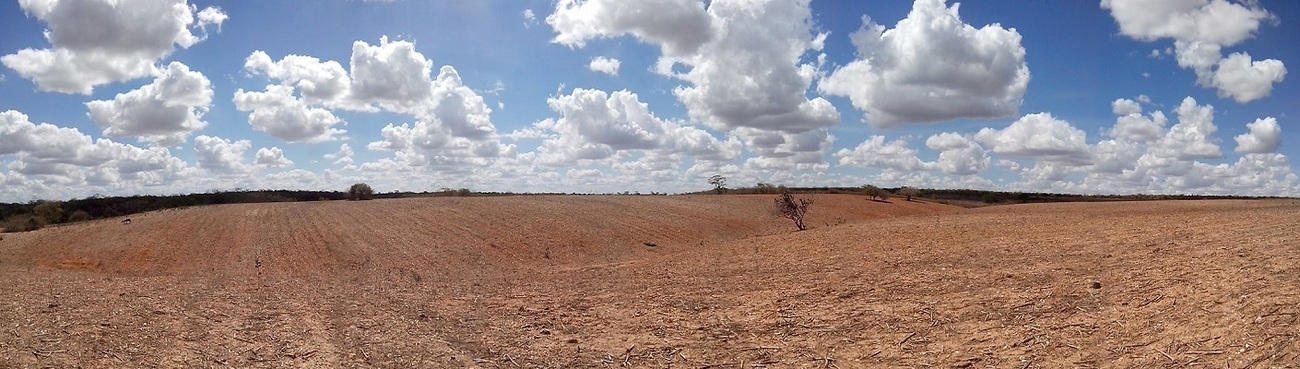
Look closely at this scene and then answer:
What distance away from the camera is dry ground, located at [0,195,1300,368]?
8906mm

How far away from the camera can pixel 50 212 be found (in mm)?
52000

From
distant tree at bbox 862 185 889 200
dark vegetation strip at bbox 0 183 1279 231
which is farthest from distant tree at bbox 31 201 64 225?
distant tree at bbox 862 185 889 200

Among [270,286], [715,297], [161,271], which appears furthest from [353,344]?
[161,271]

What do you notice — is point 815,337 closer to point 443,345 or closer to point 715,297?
point 715,297

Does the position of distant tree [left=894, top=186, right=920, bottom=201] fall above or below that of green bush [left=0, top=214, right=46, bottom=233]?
above

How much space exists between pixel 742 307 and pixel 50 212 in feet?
192

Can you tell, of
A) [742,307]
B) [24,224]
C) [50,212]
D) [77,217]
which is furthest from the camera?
[77,217]

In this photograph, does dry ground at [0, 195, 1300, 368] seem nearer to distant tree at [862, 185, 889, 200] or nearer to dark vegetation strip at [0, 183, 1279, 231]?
dark vegetation strip at [0, 183, 1279, 231]

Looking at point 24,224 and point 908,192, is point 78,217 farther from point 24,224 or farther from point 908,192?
point 908,192

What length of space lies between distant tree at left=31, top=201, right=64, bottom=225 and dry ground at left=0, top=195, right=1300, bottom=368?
33536mm

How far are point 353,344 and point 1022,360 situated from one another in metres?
9.23

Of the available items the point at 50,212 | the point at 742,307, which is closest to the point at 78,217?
the point at 50,212

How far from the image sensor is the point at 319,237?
108ft

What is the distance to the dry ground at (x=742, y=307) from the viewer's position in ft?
29.2
